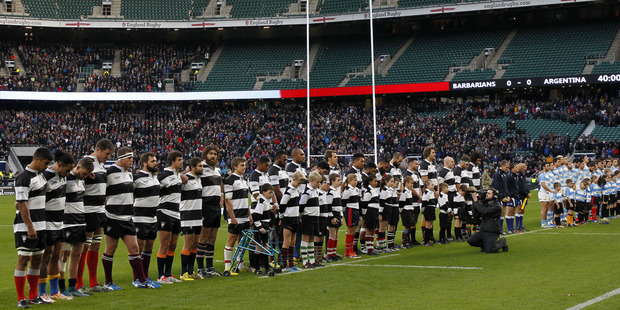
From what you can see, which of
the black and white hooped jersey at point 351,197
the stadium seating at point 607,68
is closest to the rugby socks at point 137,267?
the black and white hooped jersey at point 351,197

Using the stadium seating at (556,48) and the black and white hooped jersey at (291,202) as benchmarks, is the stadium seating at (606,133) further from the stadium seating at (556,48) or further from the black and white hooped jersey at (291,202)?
the black and white hooped jersey at (291,202)

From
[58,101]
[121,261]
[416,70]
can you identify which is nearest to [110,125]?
[58,101]

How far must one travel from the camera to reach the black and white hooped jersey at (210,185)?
13.1 m

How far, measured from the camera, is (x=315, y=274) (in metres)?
13.2

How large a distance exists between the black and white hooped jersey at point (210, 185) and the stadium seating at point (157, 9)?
160 feet

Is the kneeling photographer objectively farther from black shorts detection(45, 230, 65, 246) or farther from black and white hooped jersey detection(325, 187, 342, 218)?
black shorts detection(45, 230, 65, 246)

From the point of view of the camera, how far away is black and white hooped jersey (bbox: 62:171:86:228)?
11.0 m

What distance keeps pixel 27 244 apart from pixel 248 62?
5152cm

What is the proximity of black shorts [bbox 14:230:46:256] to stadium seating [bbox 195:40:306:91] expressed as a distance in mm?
48540

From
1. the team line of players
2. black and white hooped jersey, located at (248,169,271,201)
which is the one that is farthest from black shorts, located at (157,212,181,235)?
black and white hooped jersey, located at (248,169,271,201)

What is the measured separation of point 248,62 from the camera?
61.0m

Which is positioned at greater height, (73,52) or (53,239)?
(73,52)

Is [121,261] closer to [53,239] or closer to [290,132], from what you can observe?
[53,239]

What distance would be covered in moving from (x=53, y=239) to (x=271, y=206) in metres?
4.19
